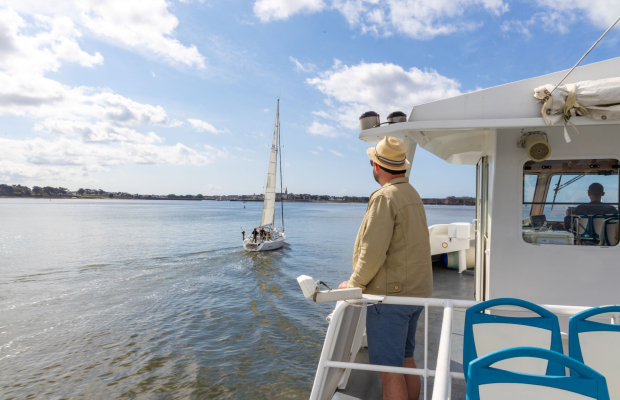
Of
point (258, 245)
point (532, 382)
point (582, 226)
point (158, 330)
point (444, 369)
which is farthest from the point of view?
point (258, 245)

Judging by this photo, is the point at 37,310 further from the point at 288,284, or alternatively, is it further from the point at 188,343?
the point at 288,284

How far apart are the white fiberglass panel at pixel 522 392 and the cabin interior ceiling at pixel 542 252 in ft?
9.97

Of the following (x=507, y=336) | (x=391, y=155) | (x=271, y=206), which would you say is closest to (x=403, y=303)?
(x=507, y=336)

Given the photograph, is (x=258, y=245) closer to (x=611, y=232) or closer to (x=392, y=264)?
(x=611, y=232)

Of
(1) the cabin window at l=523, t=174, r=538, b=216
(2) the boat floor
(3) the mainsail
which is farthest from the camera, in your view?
(3) the mainsail

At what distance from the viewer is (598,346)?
1.78 meters

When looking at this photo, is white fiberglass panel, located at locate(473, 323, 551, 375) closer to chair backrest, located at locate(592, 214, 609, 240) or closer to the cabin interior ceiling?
the cabin interior ceiling

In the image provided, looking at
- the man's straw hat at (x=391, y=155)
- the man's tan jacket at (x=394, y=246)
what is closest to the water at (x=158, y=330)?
the man's tan jacket at (x=394, y=246)

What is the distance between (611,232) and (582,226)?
0.78ft

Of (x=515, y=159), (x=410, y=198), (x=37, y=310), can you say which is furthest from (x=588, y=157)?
(x=37, y=310)

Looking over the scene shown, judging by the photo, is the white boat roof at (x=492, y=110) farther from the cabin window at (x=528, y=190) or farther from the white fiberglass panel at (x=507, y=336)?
the white fiberglass panel at (x=507, y=336)

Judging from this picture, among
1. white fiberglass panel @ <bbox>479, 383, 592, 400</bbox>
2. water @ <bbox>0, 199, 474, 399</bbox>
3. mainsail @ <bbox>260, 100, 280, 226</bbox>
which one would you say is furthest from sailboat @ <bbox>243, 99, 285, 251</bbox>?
white fiberglass panel @ <bbox>479, 383, 592, 400</bbox>

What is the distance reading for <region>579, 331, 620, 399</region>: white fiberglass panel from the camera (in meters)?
1.74

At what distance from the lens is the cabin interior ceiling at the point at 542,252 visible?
3.64 metres
